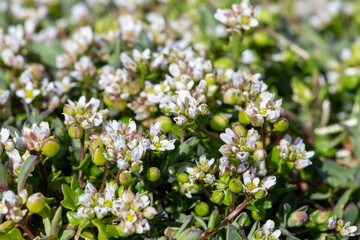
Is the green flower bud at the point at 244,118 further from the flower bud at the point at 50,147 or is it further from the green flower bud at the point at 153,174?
the flower bud at the point at 50,147

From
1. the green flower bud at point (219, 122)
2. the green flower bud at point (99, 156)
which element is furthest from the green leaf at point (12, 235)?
the green flower bud at point (219, 122)

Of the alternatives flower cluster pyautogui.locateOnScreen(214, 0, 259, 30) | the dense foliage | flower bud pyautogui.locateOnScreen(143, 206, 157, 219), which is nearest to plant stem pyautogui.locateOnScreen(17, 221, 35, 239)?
the dense foliage

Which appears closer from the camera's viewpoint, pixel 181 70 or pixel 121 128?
pixel 121 128

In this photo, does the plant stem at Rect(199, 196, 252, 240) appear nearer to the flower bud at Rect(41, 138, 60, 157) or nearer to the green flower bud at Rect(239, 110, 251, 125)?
the green flower bud at Rect(239, 110, 251, 125)

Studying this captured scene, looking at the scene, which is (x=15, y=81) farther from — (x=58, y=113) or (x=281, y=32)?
(x=281, y=32)

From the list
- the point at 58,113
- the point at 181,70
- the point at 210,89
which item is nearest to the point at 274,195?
the point at 210,89

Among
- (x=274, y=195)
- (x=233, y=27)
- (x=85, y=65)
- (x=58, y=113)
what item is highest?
(x=233, y=27)
